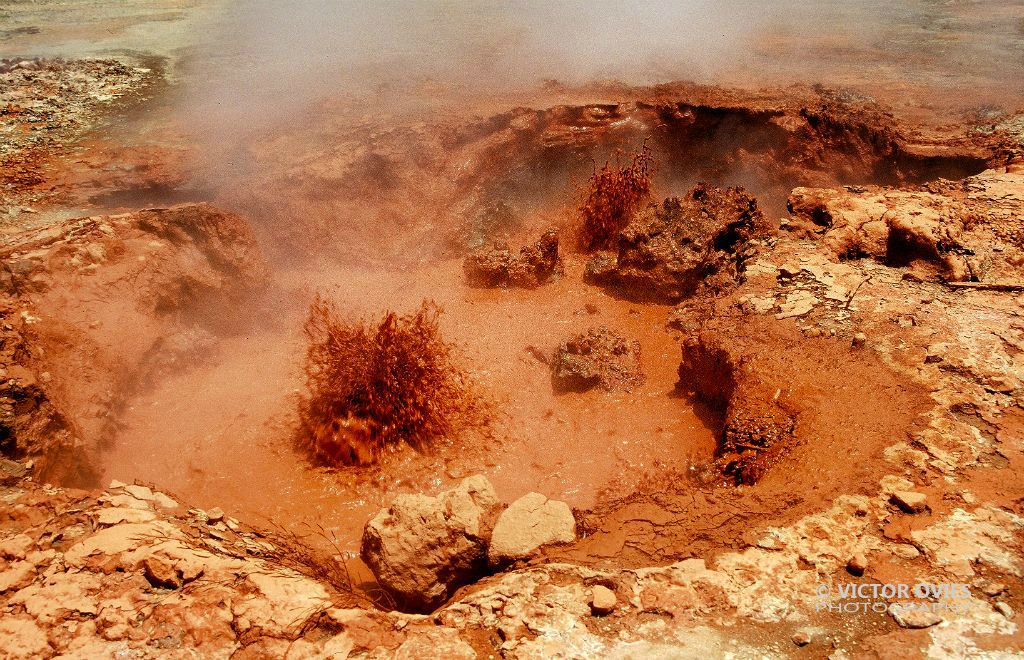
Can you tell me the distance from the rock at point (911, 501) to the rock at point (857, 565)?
0.33m

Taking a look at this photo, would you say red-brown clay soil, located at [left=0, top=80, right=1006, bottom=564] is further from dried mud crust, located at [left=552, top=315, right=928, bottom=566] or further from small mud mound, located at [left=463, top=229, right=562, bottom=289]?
small mud mound, located at [left=463, top=229, right=562, bottom=289]

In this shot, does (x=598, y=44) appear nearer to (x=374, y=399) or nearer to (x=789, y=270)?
(x=789, y=270)

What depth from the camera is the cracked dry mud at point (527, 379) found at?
212 centimetres

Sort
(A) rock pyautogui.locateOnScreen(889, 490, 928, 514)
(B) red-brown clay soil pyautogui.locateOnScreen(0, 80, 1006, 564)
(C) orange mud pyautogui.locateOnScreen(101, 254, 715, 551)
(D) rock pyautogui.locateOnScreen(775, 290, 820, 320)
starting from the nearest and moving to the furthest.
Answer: (A) rock pyautogui.locateOnScreen(889, 490, 928, 514)
(B) red-brown clay soil pyautogui.locateOnScreen(0, 80, 1006, 564)
(C) orange mud pyautogui.locateOnScreen(101, 254, 715, 551)
(D) rock pyautogui.locateOnScreen(775, 290, 820, 320)

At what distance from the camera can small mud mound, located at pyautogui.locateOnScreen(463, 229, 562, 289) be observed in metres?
5.60

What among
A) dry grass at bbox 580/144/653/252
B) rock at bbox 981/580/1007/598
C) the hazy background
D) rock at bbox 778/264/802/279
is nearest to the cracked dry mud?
rock at bbox 981/580/1007/598

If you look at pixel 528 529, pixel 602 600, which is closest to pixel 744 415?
pixel 528 529

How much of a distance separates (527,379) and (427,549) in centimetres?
218

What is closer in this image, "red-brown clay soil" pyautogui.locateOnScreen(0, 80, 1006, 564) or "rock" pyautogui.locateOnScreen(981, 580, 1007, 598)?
"rock" pyautogui.locateOnScreen(981, 580, 1007, 598)

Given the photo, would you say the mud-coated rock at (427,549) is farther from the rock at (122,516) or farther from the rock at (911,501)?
the rock at (911,501)

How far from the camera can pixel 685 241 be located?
5.22 m

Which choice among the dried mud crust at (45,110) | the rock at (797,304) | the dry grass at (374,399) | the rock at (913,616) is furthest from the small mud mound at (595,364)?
the dried mud crust at (45,110)

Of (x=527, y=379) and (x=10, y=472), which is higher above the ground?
(x=10, y=472)

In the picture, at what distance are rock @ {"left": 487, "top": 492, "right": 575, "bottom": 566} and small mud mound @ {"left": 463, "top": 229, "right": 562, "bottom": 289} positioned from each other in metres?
3.23
